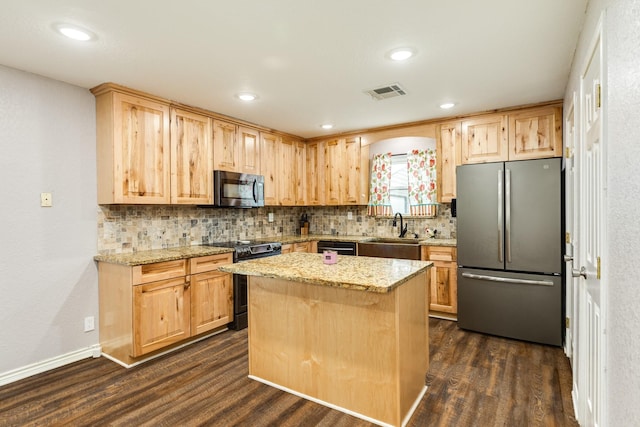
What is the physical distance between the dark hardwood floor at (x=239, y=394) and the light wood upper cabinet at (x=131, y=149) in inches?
57.7

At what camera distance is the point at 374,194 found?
4.86m

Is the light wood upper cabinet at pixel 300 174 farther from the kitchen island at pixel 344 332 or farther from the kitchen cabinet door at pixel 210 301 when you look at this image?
the kitchen island at pixel 344 332

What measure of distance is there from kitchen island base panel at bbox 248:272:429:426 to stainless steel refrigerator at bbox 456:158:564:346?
1.36 metres

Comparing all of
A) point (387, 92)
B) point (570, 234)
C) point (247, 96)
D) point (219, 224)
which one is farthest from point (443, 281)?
point (247, 96)

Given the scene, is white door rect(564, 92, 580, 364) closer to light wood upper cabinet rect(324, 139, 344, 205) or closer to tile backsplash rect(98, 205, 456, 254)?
tile backsplash rect(98, 205, 456, 254)

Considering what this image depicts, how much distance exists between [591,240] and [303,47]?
2.03 m

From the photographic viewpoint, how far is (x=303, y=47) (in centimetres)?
236

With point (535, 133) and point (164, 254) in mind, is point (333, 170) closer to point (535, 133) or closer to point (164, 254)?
point (535, 133)

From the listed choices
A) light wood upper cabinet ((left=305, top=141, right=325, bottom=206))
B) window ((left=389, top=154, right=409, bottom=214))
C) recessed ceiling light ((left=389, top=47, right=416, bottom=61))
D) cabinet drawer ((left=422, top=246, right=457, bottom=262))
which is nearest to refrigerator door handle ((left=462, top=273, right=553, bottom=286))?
cabinet drawer ((left=422, top=246, right=457, bottom=262))

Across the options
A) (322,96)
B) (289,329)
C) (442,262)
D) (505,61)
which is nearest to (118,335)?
(289,329)

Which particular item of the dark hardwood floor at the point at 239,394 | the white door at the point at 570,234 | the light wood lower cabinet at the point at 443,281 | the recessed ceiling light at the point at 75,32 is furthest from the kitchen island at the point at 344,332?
the recessed ceiling light at the point at 75,32

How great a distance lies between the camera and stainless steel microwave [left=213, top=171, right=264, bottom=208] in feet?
12.5

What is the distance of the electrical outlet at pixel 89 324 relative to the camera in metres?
3.06

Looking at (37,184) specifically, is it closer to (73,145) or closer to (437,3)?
(73,145)
